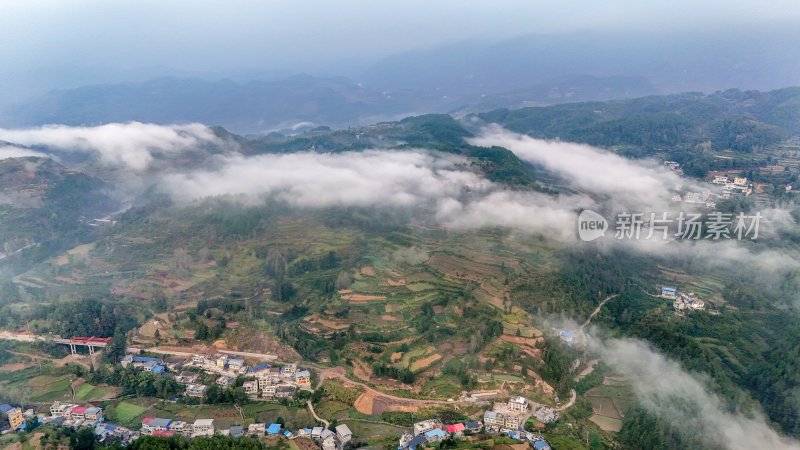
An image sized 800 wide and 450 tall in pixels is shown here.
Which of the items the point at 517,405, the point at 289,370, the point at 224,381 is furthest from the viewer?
the point at 289,370

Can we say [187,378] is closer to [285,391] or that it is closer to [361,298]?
[285,391]

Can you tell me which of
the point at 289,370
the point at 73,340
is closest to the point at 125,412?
the point at 289,370

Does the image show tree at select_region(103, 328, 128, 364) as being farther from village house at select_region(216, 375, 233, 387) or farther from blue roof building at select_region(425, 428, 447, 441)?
blue roof building at select_region(425, 428, 447, 441)

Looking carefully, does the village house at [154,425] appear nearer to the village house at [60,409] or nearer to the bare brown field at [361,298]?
the village house at [60,409]

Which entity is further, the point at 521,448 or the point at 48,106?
the point at 48,106

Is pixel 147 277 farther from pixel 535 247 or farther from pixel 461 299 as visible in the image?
pixel 535 247

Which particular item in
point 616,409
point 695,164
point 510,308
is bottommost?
point 616,409

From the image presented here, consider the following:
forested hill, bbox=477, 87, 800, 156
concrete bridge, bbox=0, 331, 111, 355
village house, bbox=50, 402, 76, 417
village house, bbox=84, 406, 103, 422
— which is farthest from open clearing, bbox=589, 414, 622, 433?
forested hill, bbox=477, 87, 800, 156

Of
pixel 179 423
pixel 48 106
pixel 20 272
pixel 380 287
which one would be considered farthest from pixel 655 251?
pixel 48 106
